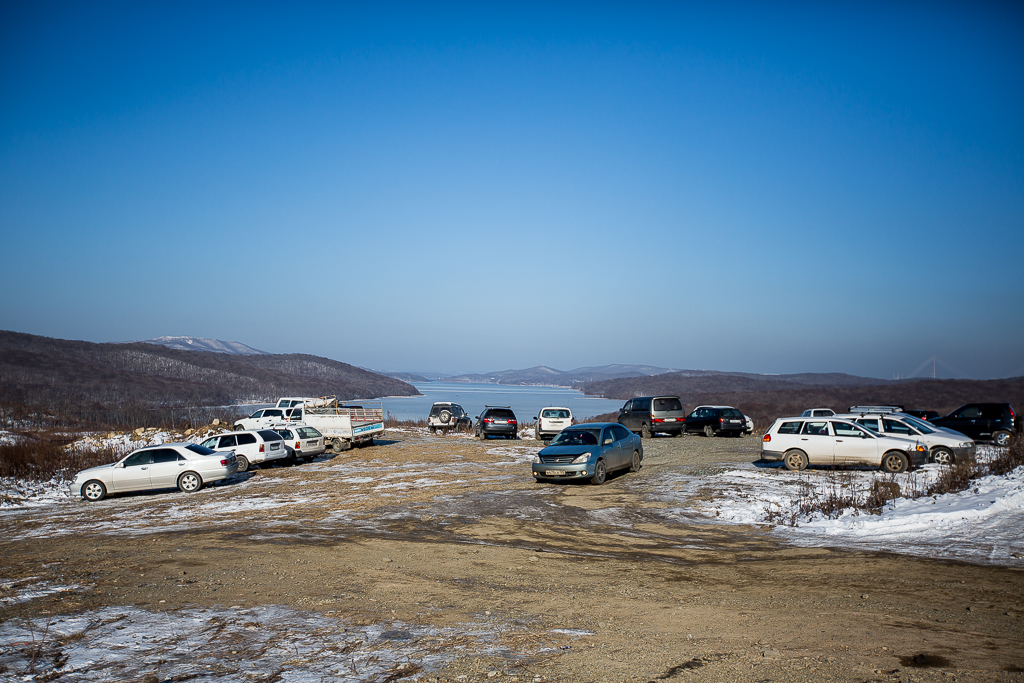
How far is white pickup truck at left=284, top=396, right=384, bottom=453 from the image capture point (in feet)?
98.9

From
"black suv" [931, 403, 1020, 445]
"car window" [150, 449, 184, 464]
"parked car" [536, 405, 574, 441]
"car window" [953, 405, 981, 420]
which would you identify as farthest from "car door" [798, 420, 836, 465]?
"car window" [150, 449, 184, 464]

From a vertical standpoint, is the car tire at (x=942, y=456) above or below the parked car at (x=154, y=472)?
above

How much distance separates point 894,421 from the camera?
1880cm

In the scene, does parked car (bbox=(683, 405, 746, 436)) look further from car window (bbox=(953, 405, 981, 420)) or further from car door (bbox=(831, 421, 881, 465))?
car door (bbox=(831, 421, 881, 465))

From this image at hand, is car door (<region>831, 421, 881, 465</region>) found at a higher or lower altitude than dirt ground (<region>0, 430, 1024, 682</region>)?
higher

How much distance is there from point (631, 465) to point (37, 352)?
152711mm

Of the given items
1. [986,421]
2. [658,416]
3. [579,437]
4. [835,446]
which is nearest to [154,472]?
[579,437]

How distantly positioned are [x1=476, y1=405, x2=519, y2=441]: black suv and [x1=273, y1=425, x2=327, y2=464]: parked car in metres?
10.2

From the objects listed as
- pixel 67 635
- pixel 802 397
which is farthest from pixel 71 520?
pixel 802 397

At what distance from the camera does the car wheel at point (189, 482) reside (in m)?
19.8

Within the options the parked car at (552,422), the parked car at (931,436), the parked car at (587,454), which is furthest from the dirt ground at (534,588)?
the parked car at (552,422)

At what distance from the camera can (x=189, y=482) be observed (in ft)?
65.1

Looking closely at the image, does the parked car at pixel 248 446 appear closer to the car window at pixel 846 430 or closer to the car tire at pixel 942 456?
the car window at pixel 846 430

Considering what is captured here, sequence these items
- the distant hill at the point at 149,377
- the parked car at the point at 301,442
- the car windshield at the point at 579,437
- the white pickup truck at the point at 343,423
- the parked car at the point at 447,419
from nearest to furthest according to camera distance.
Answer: the car windshield at the point at 579,437 < the parked car at the point at 301,442 < the white pickup truck at the point at 343,423 < the parked car at the point at 447,419 < the distant hill at the point at 149,377
